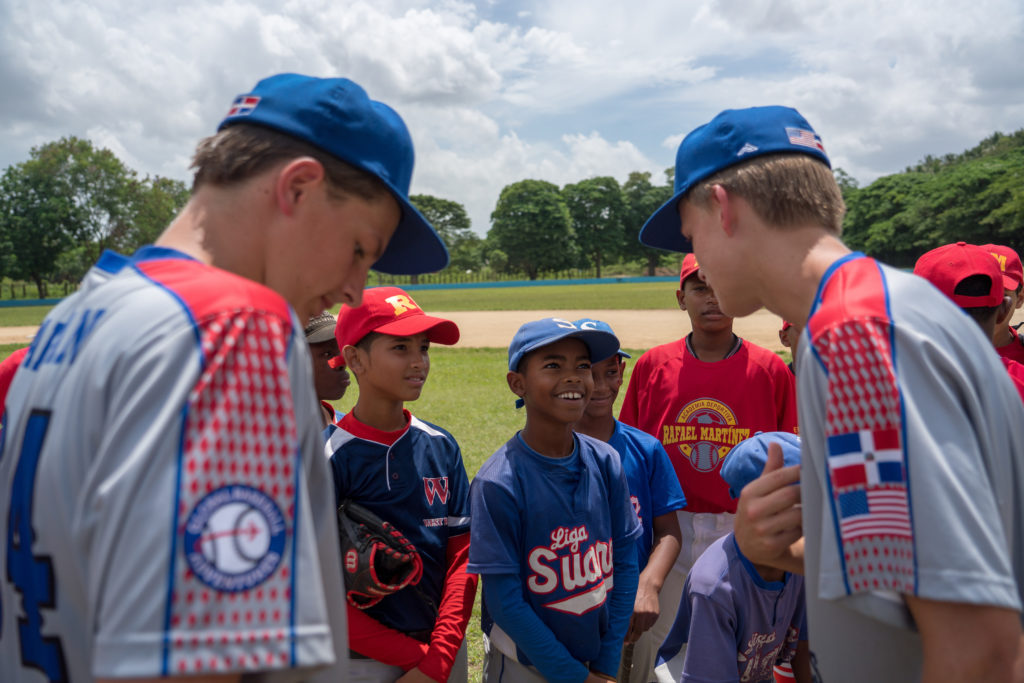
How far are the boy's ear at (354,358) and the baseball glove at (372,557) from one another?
75 cm

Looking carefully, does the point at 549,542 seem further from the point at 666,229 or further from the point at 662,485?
the point at 666,229

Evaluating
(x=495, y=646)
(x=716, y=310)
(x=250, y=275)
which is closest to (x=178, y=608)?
(x=250, y=275)

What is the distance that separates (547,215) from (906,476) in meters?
88.1

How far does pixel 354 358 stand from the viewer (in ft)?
11.3

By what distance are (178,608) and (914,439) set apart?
1.12m

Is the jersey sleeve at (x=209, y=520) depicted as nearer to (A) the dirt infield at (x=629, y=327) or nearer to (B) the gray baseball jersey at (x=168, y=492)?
(B) the gray baseball jersey at (x=168, y=492)

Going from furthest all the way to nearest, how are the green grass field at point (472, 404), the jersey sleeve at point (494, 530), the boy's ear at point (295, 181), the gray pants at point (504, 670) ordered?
the green grass field at point (472, 404) → the gray pants at point (504, 670) → the jersey sleeve at point (494, 530) → the boy's ear at point (295, 181)

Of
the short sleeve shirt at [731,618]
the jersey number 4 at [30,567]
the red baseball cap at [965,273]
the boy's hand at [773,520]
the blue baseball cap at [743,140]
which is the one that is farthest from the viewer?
the red baseball cap at [965,273]

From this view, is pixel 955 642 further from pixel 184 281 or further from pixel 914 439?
pixel 184 281

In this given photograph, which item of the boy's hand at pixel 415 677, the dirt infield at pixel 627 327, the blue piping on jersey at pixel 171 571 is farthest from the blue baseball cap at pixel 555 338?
the dirt infield at pixel 627 327

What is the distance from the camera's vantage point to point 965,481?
45.9 inches

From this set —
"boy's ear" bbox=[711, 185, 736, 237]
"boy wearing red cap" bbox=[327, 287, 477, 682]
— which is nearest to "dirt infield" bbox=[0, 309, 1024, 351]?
"boy wearing red cap" bbox=[327, 287, 477, 682]

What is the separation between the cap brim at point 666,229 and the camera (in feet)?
6.91

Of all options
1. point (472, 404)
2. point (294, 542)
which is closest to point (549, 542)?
point (294, 542)
